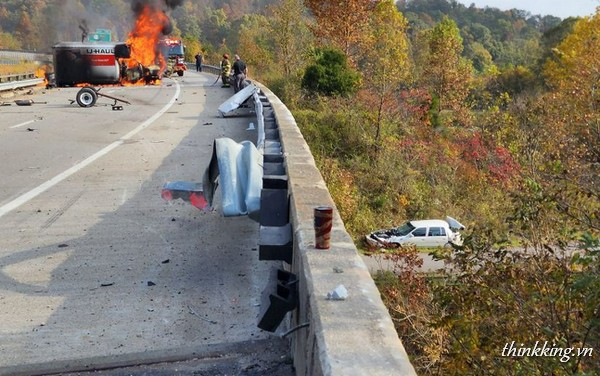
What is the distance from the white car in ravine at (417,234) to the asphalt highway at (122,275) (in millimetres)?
12086

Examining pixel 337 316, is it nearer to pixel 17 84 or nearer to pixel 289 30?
pixel 17 84

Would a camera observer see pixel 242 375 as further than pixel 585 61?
No

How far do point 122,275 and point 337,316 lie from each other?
292 centimetres

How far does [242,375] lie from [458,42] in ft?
149

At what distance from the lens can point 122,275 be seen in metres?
5.16

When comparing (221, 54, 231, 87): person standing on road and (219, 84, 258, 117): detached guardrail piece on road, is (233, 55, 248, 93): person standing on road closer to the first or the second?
(221, 54, 231, 87): person standing on road

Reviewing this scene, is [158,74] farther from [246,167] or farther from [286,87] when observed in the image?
[246,167]

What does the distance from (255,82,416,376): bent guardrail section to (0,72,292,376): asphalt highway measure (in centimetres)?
69

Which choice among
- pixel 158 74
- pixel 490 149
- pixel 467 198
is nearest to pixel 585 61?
pixel 490 149

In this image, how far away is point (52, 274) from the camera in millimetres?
5176

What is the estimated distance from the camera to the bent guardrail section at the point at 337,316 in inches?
93.7

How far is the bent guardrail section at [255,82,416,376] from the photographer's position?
2381mm

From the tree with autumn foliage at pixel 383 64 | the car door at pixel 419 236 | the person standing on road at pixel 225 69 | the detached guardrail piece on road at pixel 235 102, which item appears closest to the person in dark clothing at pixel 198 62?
the tree with autumn foliage at pixel 383 64

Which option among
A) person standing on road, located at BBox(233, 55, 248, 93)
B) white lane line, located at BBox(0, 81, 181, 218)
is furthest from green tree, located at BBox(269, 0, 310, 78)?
white lane line, located at BBox(0, 81, 181, 218)
